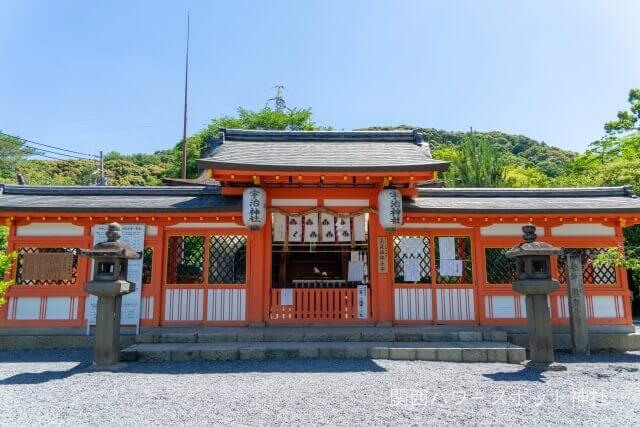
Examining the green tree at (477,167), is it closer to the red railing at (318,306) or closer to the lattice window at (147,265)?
the red railing at (318,306)

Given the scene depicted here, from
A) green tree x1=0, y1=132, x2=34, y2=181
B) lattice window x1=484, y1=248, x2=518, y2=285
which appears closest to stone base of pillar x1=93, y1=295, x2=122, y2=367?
lattice window x1=484, y1=248, x2=518, y2=285

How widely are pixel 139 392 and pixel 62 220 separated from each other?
17.1ft

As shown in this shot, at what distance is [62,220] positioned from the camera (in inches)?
346

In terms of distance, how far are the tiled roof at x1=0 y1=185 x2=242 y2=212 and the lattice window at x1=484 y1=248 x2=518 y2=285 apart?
5.61m

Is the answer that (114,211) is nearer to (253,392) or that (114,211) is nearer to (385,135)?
(253,392)

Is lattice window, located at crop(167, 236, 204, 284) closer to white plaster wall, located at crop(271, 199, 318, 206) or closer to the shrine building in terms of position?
the shrine building

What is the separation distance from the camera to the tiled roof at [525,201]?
28.6 feet

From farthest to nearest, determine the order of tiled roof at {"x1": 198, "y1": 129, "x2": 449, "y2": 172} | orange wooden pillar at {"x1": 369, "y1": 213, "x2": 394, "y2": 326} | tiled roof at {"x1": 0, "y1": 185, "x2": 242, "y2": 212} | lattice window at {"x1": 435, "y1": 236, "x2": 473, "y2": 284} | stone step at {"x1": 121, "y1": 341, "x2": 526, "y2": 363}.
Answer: lattice window at {"x1": 435, "y1": 236, "x2": 473, "y2": 284} → orange wooden pillar at {"x1": 369, "y1": 213, "x2": 394, "y2": 326} → tiled roof at {"x1": 0, "y1": 185, "x2": 242, "y2": 212} → tiled roof at {"x1": 198, "y1": 129, "x2": 449, "y2": 172} → stone step at {"x1": 121, "y1": 341, "x2": 526, "y2": 363}

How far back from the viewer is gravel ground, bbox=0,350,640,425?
14.4 feet

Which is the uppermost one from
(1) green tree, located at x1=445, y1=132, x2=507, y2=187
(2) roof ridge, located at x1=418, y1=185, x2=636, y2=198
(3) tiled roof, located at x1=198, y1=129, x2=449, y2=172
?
(1) green tree, located at x1=445, y1=132, x2=507, y2=187

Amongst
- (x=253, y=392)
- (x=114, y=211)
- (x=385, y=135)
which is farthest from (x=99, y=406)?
(x=385, y=135)

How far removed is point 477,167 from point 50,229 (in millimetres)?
21714

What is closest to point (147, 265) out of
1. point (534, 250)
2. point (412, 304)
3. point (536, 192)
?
point (412, 304)

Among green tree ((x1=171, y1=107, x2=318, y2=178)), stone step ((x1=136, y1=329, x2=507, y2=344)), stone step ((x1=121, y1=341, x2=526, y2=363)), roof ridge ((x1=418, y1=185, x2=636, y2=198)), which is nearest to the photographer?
stone step ((x1=121, y1=341, x2=526, y2=363))
